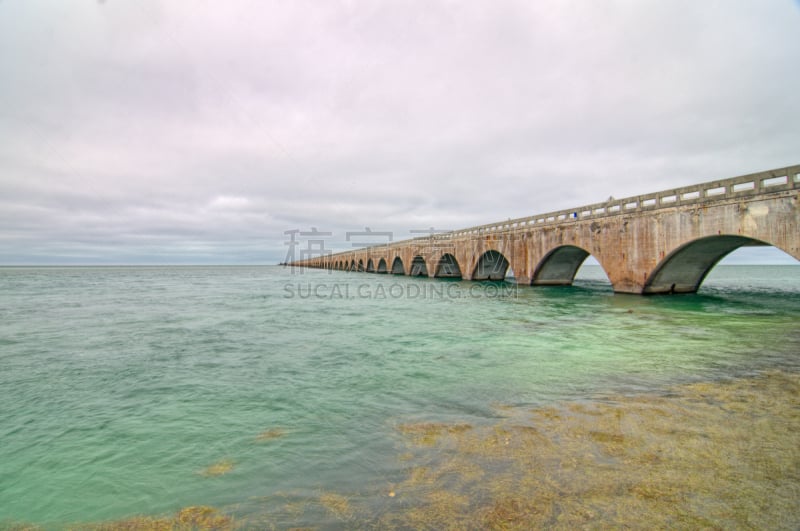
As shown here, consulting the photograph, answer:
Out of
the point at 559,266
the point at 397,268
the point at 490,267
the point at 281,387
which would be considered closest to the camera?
the point at 281,387

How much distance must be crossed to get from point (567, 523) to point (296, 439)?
3381mm

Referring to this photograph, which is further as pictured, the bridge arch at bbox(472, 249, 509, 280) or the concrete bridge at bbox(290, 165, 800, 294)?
the bridge arch at bbox(472, 249, 509, 280)

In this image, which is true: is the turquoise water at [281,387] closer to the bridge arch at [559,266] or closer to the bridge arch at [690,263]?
the bridge arch at [690,263]

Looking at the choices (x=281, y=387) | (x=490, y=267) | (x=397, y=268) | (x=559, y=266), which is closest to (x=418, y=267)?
(x=397, y=268)

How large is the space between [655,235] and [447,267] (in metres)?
33.2

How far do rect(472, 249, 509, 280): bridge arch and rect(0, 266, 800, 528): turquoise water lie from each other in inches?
945

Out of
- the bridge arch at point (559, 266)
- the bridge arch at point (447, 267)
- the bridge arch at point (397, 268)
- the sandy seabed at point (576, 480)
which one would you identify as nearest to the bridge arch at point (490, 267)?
the bridge arch at point (559, 266)

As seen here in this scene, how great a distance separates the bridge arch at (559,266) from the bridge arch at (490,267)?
712cm

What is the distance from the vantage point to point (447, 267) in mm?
52750

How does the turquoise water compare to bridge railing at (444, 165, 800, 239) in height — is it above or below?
below

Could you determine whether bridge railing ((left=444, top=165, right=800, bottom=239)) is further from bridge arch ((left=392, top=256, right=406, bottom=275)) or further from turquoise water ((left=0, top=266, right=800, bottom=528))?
bridge arch ((left=392, top=256, right=406, bottom=275))

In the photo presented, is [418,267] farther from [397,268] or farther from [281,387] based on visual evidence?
[281,387]

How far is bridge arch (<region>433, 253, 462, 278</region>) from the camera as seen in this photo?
50.5 metres

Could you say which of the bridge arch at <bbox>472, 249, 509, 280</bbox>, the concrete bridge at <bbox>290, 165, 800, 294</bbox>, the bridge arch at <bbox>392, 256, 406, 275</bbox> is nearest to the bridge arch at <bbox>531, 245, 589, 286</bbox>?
the concrete bridge at <bbox>290, 165, 800, 294</bbox>
